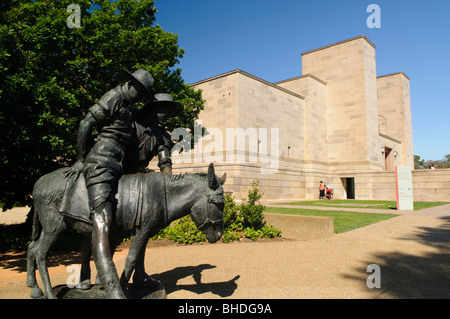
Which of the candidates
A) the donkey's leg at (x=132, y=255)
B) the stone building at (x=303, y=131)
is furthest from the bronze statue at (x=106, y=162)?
the stone building at (x=303, y=131)

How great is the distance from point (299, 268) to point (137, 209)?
13.9ft

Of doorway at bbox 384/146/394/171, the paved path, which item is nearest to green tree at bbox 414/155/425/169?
doorway at bbox 384/146/394/171

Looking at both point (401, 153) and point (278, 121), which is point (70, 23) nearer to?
point (278, 121)

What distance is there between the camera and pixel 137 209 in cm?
360

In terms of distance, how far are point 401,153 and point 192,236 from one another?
41977mm

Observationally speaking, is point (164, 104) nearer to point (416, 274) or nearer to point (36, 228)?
point (36, 228)

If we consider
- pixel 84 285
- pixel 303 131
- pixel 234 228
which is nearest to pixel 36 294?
pixel 84 285

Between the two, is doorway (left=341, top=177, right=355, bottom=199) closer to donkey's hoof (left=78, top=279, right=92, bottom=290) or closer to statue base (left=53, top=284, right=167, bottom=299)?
statue base (left=53, top=284, right=167, bottom=299)

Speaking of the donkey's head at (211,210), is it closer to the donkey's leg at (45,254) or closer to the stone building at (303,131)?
the donkey's leg at (45,254)

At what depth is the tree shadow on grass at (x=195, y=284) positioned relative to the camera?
15.6ft

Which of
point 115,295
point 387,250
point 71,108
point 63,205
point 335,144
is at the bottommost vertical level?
point 387,250

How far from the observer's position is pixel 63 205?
11.7ft

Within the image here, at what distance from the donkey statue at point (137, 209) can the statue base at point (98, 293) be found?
236 millimetres
